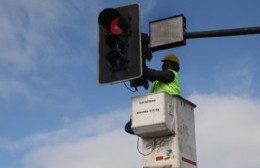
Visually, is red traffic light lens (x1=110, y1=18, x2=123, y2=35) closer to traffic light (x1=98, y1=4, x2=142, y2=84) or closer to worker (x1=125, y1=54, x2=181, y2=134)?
traffic light (x1=98, y1=4, x2=142, y2=84)

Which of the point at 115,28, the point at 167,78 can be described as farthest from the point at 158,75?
the point at 115,28

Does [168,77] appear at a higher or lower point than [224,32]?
lower

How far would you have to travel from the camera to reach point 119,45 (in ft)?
17.1

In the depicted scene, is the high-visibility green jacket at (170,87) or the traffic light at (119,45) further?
the high-visibility green jacket at (170,87)

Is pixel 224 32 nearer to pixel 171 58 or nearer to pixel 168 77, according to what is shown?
pixel 168 77

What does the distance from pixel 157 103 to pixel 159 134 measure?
391 mm

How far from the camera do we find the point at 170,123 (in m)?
5.66

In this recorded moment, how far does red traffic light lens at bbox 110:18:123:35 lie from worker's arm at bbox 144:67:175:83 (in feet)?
1.84

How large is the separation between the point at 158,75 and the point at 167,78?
31 centimetres

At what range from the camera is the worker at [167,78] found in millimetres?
6211

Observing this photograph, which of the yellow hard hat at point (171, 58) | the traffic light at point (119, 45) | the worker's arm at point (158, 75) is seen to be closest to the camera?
the traffic light at point (119, 45)

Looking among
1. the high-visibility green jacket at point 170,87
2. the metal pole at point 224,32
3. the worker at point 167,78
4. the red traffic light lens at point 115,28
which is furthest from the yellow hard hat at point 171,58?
the red traffic light lens at point 115,28

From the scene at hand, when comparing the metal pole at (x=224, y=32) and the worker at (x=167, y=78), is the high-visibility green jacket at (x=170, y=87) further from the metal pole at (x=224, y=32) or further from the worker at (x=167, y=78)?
the metal pole at (x=224, y=32)

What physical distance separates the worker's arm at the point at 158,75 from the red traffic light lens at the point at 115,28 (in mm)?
562
